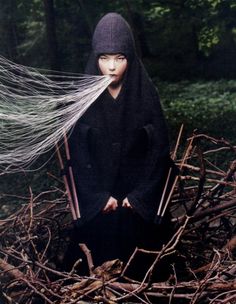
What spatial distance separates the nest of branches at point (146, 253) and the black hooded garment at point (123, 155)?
106mm

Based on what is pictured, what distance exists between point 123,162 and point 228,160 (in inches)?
39.2

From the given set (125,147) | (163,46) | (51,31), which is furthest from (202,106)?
(125,147)

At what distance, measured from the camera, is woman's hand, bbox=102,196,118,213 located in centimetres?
239

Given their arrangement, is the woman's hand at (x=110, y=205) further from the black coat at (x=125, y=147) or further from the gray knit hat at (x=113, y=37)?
the gray knit hat at (x=113, y=37)

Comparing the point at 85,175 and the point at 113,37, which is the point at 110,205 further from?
the point at 113,37

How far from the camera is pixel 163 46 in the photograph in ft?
9.78

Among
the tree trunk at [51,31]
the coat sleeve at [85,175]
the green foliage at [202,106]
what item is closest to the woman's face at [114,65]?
the coat sleeve at [85,175]

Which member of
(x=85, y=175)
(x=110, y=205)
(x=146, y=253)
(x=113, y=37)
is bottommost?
(x=146, y=253)

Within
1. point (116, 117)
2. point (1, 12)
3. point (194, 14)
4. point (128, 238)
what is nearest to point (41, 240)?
point (128, 238)

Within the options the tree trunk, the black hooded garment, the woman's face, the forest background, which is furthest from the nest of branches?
the tree trunk

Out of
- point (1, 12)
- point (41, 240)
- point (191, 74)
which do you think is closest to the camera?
point (41, 240)

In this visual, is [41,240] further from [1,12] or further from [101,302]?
[1,12]

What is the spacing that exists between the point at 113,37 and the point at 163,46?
0.69m

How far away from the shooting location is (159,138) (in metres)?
2.40
